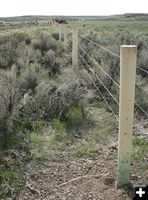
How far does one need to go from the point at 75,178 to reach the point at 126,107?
4.18 ft

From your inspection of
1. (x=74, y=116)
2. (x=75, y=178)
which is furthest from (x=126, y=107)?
(x=74, y=116)

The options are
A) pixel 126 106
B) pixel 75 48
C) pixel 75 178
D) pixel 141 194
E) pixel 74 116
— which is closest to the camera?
pixel 141 194

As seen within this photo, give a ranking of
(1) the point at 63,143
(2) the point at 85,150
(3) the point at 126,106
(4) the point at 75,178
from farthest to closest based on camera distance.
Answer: (1) the point at 63,143 → (2) the point at 85,150 → (4) the point at 75,178 → (3) the point at 126,106

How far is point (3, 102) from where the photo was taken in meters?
6.23

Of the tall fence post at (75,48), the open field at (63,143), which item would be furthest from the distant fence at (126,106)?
the tall fence post at (75,48)

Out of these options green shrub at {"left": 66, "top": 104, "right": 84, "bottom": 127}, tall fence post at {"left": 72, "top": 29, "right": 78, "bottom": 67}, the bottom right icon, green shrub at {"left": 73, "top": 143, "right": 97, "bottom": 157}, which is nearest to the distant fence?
green shrub at {"left": 73, "top": 143, "right": 97, "bottom": 157}

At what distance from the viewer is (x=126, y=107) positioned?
4.38 metres

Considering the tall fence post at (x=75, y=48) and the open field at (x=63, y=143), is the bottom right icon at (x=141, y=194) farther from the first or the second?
the tall fence post at (x=75, y=48)

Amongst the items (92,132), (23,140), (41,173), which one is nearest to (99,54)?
(92,132)

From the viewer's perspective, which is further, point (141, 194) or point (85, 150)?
point (85, 150)

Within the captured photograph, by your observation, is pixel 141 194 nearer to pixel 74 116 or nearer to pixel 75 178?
pixel 75 178

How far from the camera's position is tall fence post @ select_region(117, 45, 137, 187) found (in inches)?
166

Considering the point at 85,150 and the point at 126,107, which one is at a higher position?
the point at 126,107

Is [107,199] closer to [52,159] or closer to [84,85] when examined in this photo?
[52,159]
